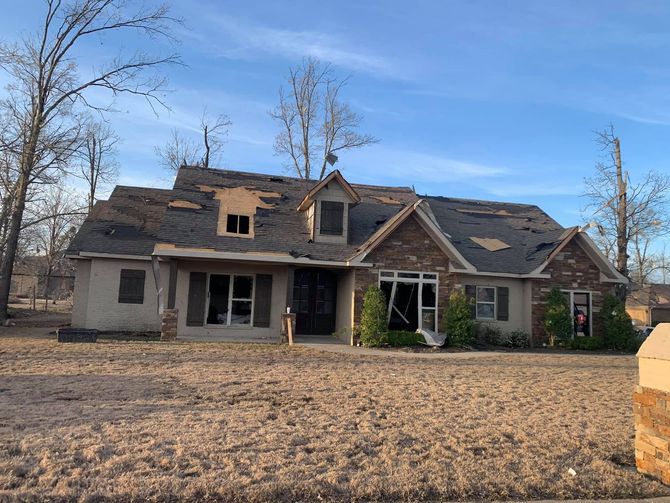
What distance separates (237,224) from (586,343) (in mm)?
12343

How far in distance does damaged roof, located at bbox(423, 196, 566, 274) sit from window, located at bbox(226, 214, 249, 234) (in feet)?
24.5

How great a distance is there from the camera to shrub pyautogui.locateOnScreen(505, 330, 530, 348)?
58.4 feet

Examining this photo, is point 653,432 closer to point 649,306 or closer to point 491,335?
point 491,335

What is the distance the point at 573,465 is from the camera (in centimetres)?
524

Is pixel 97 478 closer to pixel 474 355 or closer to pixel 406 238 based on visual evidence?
pixel 474 355

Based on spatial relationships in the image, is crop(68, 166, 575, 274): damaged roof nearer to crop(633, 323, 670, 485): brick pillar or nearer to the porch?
the porch

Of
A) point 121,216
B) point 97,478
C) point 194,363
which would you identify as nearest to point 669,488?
point 97,478

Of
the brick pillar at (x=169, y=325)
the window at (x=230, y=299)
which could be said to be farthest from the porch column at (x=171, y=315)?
the window at (x=230, y=299)

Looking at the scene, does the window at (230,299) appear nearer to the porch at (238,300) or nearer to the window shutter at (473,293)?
the porch at (238,300)

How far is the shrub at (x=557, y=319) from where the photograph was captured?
58.0ft

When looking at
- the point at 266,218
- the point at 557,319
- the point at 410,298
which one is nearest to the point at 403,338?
the point at 410,298

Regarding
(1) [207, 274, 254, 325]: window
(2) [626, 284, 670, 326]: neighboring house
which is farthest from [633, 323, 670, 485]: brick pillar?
(2) [626, 284, 670, 326]: neighboring house

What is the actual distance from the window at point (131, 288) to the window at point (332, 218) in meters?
6.50

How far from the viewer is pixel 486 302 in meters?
18.7
